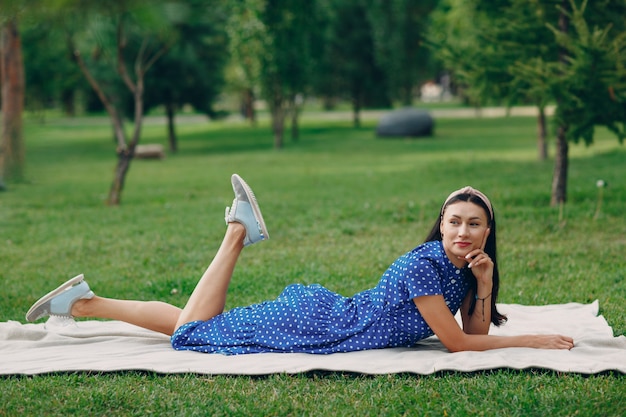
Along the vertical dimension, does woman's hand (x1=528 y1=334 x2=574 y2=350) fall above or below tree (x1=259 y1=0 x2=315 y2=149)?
below

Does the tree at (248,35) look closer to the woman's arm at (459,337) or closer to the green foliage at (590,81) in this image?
the green foliage at (590,81)

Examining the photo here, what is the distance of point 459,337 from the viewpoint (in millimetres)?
4184

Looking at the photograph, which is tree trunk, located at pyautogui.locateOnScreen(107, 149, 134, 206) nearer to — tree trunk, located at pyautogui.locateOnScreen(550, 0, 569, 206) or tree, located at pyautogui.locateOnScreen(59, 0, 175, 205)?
tree, located at pyautogui.locateOnScreen(59, 0, 175, 205)

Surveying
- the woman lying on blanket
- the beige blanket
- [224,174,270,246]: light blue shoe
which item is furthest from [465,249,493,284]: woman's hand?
[224,174,270,246]: light blue shoe

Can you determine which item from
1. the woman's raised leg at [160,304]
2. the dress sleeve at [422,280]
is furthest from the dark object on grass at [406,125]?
the dress sleeve at [422,280]

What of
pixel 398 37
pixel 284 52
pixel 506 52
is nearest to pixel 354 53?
pixel 398 37

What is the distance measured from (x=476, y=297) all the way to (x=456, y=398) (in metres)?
0.73

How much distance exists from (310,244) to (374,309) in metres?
3.73

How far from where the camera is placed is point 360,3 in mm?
31422

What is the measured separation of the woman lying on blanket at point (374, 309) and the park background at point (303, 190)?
351 mm

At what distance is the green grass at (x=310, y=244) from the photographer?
3709 mm

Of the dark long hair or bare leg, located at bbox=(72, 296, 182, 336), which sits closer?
the dark long hair

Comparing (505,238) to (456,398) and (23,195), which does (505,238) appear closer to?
(456,398)

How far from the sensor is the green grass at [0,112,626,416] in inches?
146
